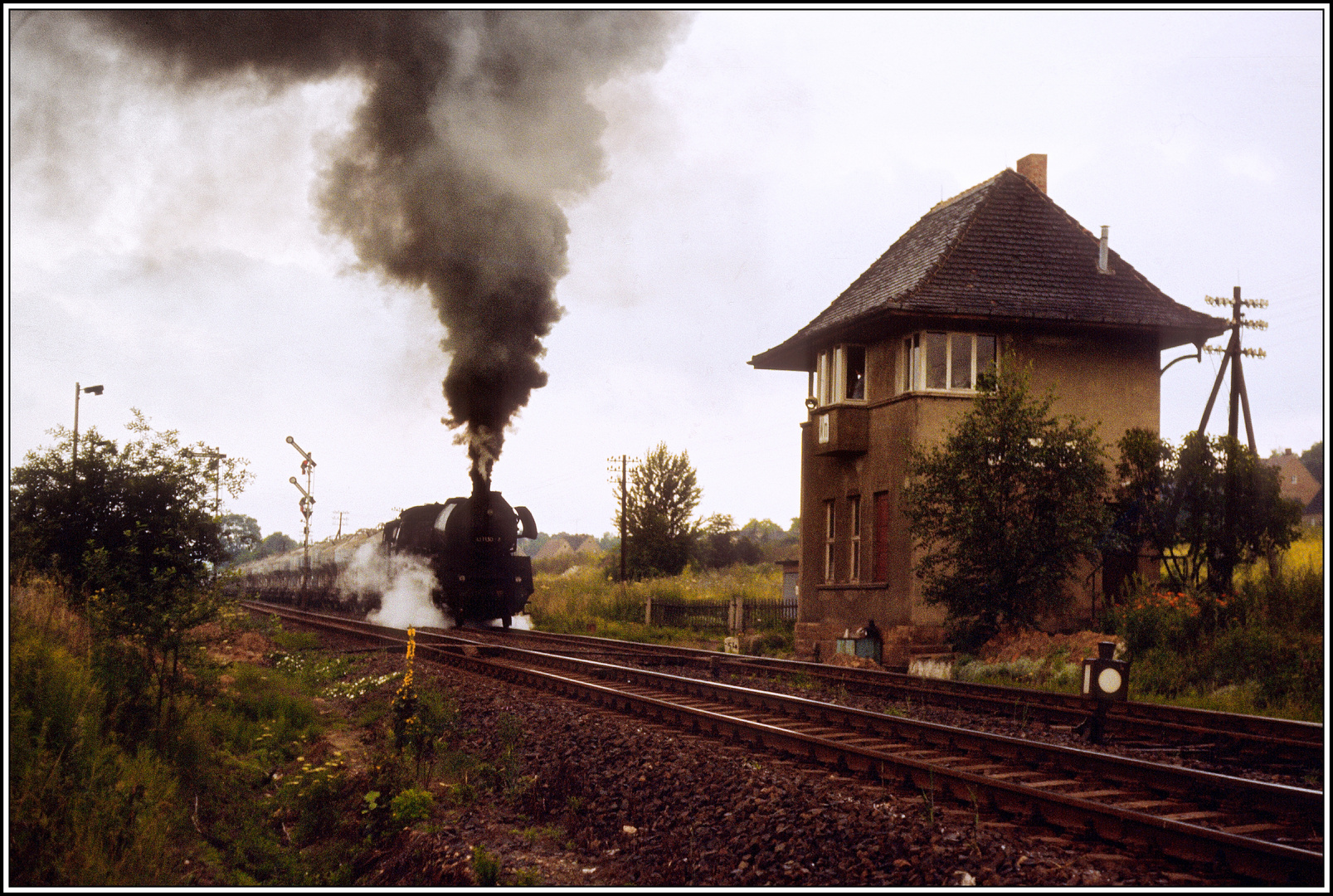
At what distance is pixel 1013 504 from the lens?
16391mm

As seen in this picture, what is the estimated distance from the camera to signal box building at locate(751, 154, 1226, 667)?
1864cm

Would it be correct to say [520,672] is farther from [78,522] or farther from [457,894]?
[457,894]

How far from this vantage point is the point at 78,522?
15125mm

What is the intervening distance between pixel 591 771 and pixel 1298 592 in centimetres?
1120

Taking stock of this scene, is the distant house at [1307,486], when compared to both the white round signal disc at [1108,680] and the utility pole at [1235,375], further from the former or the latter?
the white round signal disc at [1108,680]

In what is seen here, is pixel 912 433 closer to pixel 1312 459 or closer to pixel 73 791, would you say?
pixel 73 791

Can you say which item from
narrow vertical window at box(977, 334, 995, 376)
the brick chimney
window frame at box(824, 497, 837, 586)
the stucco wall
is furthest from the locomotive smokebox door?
the brick chimney

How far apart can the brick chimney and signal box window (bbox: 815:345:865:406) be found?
6940 mm

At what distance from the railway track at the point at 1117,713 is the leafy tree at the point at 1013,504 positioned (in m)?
2.55

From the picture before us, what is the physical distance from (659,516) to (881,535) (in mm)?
26659

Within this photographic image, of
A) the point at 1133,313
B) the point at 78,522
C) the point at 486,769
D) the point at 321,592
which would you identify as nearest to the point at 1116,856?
the point at 486,769

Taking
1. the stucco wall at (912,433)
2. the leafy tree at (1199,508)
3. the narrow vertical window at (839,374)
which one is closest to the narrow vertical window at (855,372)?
the narrow vertical window at (839,374)

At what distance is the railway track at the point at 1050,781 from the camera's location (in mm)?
5492

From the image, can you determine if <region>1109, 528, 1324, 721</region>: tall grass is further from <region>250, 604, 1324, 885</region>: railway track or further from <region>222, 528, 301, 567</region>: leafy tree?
<region>222, 528, 301, 567</region>: leafy tree
